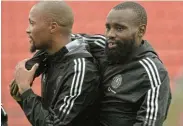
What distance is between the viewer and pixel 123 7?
356cm

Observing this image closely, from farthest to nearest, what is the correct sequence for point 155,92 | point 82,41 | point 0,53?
point 0,53, point 82,41, point 155,92

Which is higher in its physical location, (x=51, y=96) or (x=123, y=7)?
(x=123, y=7)

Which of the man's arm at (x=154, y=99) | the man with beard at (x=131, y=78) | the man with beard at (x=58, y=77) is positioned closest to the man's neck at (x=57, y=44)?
the man with beard at (x=58, y=77)

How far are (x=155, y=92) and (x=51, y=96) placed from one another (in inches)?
19.5

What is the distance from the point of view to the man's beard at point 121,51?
11.5 ft

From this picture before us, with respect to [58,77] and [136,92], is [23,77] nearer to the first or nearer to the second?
[58,77]

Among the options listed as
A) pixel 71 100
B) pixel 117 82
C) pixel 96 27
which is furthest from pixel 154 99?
pixel 96 27

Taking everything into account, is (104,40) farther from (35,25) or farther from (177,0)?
(177,0)

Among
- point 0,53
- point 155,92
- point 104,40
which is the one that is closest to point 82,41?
point 104,40

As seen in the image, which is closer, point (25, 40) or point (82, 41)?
point (82, 41)

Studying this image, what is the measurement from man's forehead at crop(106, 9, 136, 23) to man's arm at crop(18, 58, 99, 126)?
24 centimetres

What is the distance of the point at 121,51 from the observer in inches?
138

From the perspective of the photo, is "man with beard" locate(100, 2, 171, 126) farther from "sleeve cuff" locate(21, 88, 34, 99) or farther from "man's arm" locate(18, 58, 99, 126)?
"sleeve cuff" locate(21, 88, 34, 99)

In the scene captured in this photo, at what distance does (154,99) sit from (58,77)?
46 cm
